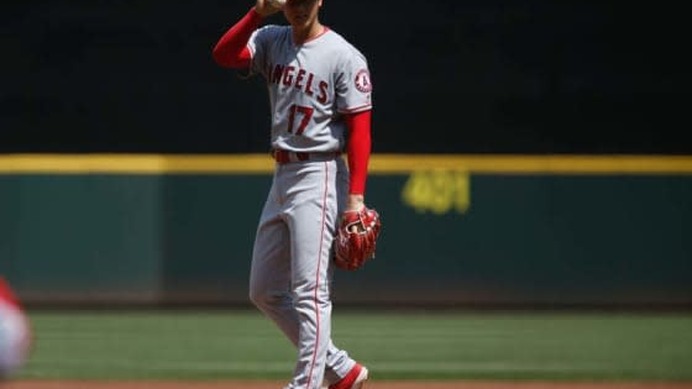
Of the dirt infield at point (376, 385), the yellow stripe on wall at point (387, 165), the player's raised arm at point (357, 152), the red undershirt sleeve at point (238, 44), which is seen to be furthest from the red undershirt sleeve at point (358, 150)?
the yellow stripe on wall at point (387, 165)

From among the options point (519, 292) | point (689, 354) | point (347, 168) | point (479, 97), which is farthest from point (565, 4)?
point (347, 168)

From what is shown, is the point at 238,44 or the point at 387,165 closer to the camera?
the point at 238,44

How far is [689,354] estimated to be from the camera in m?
8.91

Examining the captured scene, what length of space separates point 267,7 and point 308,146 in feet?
1.53

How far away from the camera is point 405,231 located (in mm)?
11680

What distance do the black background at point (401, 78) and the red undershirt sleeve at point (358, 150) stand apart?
693 centimetres

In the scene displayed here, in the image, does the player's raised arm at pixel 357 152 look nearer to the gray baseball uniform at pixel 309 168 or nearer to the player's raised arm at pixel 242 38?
the gray baseball uniform at pixel 309 168

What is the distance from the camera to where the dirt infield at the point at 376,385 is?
7.39 meters

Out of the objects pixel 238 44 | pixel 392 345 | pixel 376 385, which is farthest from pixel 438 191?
pixel 238 44

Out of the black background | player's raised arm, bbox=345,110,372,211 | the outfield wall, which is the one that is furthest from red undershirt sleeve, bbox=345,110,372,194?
the black background

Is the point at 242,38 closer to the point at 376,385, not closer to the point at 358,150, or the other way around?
the point at 358,150

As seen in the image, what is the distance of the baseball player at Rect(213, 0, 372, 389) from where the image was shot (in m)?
5.96

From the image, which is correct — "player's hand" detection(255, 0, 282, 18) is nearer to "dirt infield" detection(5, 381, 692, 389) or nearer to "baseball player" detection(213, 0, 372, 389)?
"baseball player" detection(213, 0, 372, 389)

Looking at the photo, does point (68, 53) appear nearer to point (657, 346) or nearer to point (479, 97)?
point (479, 97)
